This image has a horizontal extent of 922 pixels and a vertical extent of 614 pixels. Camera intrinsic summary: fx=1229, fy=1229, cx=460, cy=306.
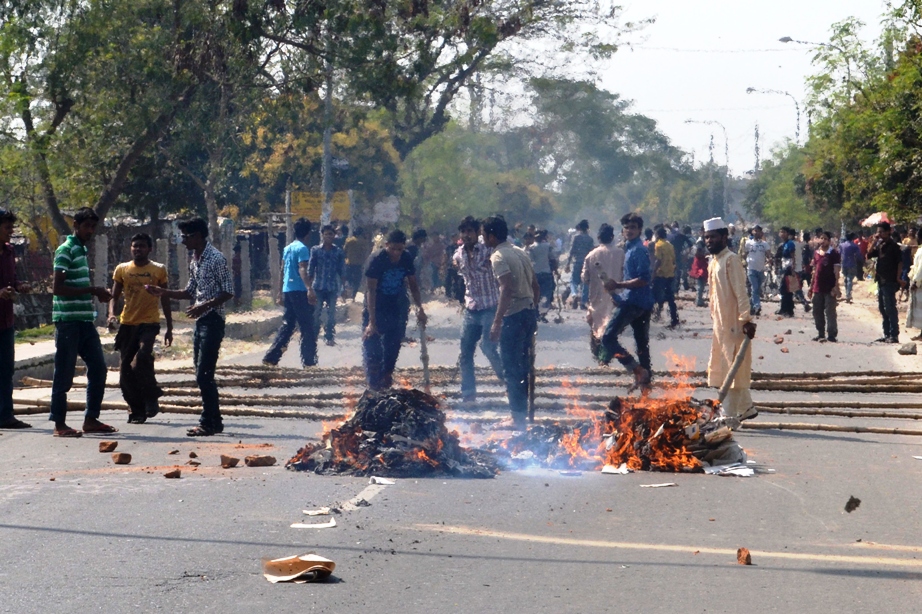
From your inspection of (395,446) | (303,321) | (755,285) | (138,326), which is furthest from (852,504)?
(755,285)

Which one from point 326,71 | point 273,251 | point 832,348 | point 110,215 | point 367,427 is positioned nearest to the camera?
point 367,427

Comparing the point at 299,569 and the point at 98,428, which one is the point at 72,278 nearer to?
the point at 98,428

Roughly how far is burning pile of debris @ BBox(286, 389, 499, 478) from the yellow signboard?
A: 84.9 feet

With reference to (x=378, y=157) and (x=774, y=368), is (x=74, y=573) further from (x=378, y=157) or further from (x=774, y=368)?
(x=378, y=157)

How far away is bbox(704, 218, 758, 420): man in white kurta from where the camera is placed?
33.5 feet

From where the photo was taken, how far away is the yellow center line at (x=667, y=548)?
19.6 ft

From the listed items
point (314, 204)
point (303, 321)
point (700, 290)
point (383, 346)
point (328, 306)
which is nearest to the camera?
point (383, 346)

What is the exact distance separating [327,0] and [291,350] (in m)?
5.51

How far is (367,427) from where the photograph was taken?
28.3ft

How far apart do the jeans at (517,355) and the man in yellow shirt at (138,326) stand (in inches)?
123

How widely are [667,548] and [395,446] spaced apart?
266 centimetres

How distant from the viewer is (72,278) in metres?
10.4

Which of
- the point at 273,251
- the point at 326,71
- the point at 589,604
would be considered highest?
the point at 326,71

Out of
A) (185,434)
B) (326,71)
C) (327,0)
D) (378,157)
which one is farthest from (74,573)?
(378,157)
